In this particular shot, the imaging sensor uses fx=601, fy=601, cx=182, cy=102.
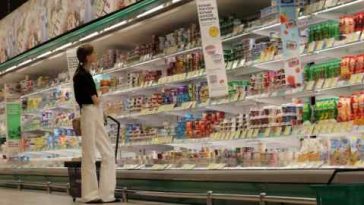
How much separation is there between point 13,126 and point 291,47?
8.43 meters

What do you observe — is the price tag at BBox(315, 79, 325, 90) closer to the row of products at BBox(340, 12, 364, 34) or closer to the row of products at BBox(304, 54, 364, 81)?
the row of products at BBox(304, 54, 364, 81)

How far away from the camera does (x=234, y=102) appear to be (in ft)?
20.8

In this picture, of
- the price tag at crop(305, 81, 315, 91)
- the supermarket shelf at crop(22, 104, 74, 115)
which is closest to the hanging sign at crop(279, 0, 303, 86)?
the price tag at crop(305, 81, 315, 91)

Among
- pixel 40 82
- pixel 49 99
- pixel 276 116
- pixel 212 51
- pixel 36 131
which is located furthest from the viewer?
pixel 36 131

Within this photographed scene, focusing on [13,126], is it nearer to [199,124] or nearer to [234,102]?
[199,124]

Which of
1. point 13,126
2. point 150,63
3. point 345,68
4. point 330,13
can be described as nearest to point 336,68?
point 345,68

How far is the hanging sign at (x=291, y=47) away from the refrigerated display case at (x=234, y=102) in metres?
0.10

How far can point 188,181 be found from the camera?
6059 mm

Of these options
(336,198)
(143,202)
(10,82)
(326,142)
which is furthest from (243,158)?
(10,82)

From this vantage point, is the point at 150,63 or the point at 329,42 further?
the point at 150,63

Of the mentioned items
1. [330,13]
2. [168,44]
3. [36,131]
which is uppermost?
[168,44]

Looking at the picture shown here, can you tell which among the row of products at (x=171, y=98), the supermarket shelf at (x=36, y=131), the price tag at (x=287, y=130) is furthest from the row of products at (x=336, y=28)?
the supermarket shelf at (x=36, y=131)

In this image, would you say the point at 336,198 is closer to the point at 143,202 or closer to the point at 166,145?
the point at 143,202

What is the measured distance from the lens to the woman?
5.99 m
